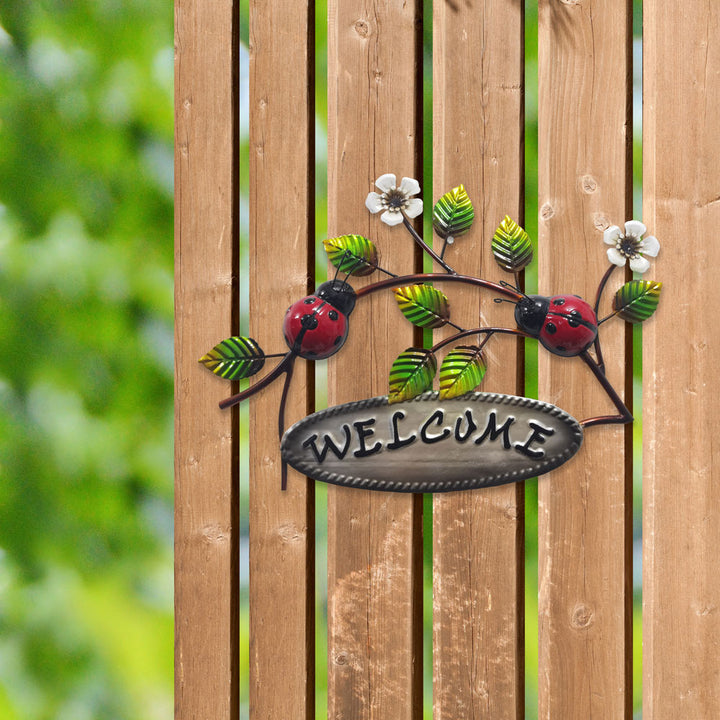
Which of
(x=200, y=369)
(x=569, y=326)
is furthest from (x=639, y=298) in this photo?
(x=200, y=369)

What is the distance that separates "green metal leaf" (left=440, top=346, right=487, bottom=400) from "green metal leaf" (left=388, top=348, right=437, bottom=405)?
32 millimetres

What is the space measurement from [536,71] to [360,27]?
461mm

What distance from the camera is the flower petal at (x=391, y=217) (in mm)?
1229

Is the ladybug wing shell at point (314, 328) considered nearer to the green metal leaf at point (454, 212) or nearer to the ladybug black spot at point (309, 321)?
the ladybug black spot at point (309, 321)

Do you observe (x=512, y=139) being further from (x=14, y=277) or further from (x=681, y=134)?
(x=14, y=277)

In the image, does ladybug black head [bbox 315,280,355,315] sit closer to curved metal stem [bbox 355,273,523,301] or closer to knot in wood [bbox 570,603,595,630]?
curved metal stem [bbox 355,273,523,301]

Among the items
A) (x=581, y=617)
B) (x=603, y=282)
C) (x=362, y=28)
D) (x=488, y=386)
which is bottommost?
(x=581, y=617)

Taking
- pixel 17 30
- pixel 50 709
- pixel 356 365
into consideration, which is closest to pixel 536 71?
pixel 356 365

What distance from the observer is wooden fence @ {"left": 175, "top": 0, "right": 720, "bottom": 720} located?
1.22 m

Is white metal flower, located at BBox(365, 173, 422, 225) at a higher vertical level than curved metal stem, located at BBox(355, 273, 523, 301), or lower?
higher

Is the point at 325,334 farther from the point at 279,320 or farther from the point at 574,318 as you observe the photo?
the point at 574,318

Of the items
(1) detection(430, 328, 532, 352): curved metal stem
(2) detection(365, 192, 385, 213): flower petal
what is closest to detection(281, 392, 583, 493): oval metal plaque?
(1) detection(430, 328, 532, 352): curved metal stem

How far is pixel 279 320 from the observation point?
1.25 m

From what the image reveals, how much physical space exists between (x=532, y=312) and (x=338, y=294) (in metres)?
0.45
